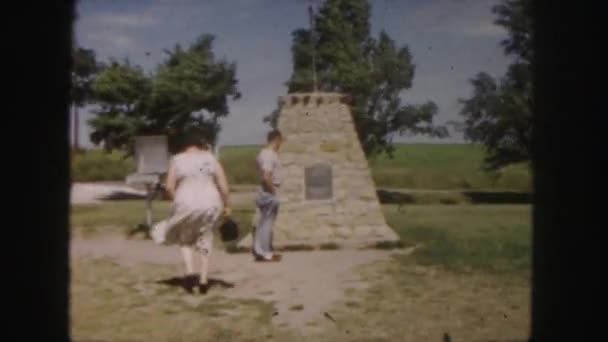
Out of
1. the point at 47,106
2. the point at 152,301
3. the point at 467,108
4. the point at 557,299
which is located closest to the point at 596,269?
the point at 557,299

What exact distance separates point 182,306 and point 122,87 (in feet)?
4.90

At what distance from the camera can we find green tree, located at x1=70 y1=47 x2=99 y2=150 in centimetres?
384

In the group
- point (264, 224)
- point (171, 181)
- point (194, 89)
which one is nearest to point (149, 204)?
point (171, 181)

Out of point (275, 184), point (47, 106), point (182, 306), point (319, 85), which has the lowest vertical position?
point (182, 306)

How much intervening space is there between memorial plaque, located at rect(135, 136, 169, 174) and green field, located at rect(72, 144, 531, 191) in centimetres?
9

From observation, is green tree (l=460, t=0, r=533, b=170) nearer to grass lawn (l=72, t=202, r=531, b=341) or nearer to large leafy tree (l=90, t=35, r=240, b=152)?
grass lawn (l=72, t=202, r=531, b=341)

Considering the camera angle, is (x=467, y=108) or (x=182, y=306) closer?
(x=182, y=306)

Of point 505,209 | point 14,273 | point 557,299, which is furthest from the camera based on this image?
point 505,209

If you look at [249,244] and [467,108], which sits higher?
[467,108]

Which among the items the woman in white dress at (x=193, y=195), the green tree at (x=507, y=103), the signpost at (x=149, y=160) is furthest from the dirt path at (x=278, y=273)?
the green tree at (x=507, y=103)

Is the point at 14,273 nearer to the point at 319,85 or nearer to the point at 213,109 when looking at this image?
the point at 213,109

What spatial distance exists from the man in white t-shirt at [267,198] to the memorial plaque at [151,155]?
99 cm

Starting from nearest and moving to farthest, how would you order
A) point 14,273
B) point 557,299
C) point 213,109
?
point 14,273
point 557,299
point 213,109

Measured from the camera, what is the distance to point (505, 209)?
5359mm
